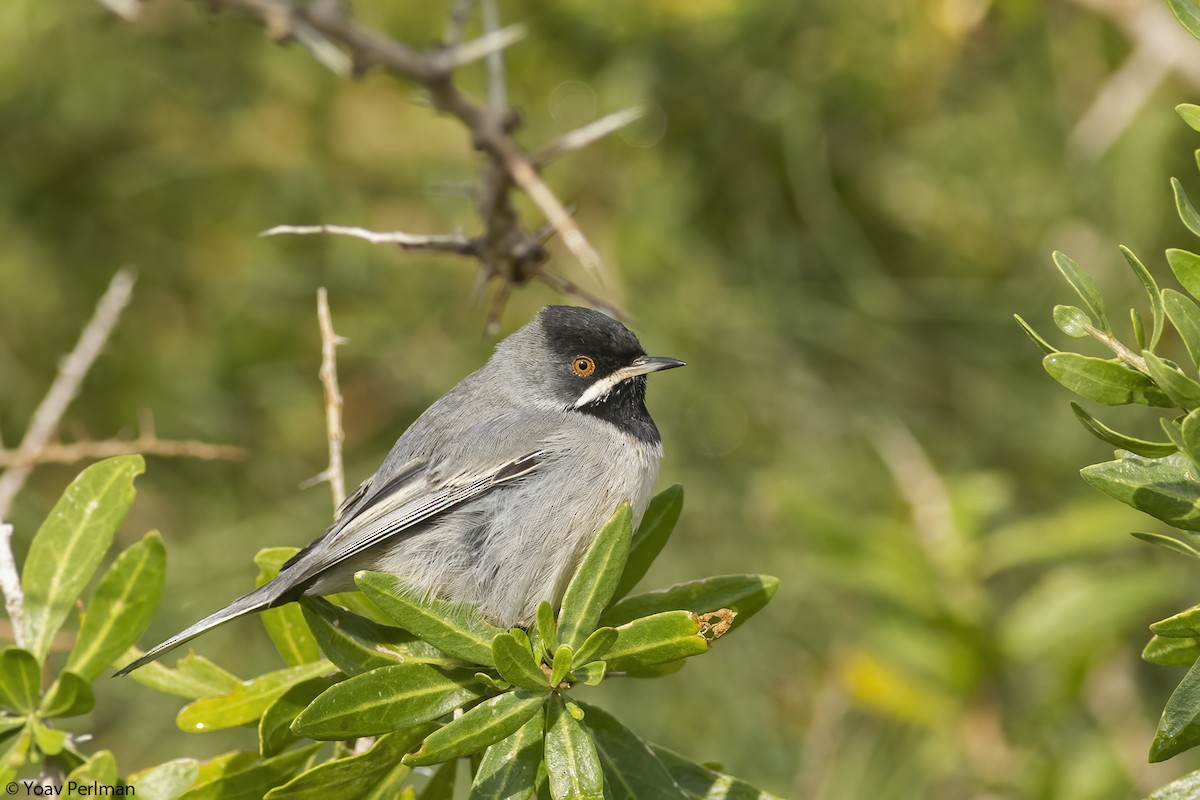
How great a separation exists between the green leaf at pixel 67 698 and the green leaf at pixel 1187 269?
2263 millimetres

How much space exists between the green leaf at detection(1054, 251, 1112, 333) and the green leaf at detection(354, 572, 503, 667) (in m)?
1.22

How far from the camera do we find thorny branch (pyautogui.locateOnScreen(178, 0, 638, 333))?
3338 millimetres

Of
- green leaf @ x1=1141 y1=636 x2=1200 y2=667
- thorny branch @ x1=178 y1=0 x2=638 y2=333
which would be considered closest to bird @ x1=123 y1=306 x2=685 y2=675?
thorny branch @ x1=178 y1=0 x2=638 y2=333

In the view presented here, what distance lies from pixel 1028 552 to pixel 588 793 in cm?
290

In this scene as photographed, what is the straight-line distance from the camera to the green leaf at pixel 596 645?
2.37 metres

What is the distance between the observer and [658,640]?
2377 millimetres

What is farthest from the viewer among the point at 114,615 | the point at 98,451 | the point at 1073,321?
the point at 98,451

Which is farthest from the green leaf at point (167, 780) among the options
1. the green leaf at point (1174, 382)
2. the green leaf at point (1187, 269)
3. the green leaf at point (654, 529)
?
the green leaf at point (1187, 269)

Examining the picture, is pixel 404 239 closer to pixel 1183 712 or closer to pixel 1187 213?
pixel 1187 213

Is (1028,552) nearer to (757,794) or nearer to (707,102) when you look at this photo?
(757,794)

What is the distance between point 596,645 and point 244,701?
0.88m

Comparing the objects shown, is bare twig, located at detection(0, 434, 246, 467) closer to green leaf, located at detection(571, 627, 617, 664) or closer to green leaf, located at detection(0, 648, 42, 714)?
green leaf, located at detection(0, 648, 42, 714)

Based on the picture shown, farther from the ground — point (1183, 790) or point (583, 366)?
point (1183, 790)

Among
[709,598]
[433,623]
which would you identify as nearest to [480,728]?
[433,623]
